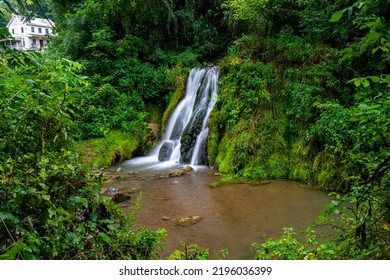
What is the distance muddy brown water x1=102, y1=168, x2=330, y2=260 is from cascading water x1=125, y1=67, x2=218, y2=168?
1348mm

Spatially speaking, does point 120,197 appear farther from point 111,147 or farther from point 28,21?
point 28,21

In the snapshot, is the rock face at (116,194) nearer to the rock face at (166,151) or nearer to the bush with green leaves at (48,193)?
the rock face at (166,151)

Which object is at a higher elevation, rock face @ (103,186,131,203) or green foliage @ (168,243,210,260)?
green foliage @ (168,243,210,260)

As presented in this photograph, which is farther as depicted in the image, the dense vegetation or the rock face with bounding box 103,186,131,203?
the rock face with bounding box 103,186,131,203

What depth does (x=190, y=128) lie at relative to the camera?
931 centimetres

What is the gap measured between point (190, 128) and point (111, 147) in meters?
2.66

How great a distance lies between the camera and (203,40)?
12.8 meters

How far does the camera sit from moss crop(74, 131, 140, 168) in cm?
877

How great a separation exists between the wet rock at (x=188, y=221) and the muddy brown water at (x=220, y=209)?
72 mm

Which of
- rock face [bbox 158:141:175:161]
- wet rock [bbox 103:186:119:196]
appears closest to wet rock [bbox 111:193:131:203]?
wet rock [bbox 103:186:119:196]

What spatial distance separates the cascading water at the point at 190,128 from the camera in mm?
8848

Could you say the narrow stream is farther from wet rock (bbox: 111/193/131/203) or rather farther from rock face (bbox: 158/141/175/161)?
wet rock (bbox: 111/193/131/203)

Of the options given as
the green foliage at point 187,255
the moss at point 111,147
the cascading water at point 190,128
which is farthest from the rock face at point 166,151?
the green foliage at point 187,255

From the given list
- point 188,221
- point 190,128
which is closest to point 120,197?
point 188,221
